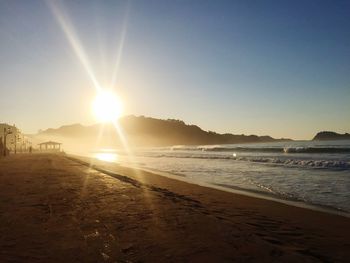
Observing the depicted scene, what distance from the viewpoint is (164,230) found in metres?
8.09

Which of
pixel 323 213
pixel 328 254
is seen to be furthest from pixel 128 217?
pixel 323 213

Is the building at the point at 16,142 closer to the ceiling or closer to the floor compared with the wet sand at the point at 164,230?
closer to the ceiling

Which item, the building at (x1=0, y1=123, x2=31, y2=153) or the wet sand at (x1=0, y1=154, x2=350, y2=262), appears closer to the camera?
the wet sand at (x1=0, y1=154, x2=350, y2=262)

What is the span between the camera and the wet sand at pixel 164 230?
20.5ft

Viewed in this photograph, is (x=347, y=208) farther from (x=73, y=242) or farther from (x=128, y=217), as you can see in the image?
(x=73, y=242)

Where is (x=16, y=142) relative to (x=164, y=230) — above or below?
above

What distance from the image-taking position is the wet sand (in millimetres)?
6238

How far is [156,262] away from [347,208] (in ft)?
27.7

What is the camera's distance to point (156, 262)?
5.86 metres

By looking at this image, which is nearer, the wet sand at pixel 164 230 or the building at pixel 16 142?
the wet sand at pixel 164 230

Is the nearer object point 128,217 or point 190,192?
point 128,217

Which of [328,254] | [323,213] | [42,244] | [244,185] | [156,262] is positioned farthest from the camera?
[244,185]

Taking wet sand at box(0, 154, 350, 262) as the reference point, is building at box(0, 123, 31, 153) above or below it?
above

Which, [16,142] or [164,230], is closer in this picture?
[164,230]
